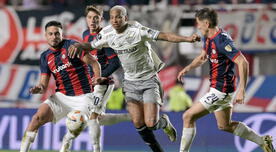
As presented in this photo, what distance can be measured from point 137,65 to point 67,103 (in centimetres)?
106

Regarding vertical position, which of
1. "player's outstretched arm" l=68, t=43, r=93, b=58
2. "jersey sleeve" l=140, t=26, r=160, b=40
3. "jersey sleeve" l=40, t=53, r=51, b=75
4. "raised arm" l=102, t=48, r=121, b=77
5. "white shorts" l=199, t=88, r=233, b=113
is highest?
"jersey sleeve" l=140, t=26, r=160, b=40

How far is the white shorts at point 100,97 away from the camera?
33.7ft

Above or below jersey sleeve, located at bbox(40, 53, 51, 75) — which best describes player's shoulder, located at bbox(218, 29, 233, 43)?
above

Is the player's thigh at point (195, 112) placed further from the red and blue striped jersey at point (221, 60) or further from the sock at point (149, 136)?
the sock at point (149, 136)

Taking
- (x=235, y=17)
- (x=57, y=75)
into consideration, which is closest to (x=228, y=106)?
(x=57, y=75)

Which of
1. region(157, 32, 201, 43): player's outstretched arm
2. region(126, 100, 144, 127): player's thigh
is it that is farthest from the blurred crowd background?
region(157, 32, 201, 43): player's outstretched arm

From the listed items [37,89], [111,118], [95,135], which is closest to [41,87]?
[37,89]

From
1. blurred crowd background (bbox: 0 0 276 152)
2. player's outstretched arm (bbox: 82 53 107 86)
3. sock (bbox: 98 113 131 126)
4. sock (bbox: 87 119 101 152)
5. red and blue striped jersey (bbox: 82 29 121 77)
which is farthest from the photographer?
blurred crowd background (bbox: 0 0 276 152)

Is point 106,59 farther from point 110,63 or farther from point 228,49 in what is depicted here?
point 228,49

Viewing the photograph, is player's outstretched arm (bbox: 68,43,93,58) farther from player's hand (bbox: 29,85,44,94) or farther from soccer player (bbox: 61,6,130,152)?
soccer player (bbox: 61,6,130,152)

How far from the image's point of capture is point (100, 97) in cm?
1044

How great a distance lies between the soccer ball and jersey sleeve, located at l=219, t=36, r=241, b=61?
6.31 ft

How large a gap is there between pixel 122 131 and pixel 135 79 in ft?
11.1

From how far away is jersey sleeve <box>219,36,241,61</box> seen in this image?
8977mm
